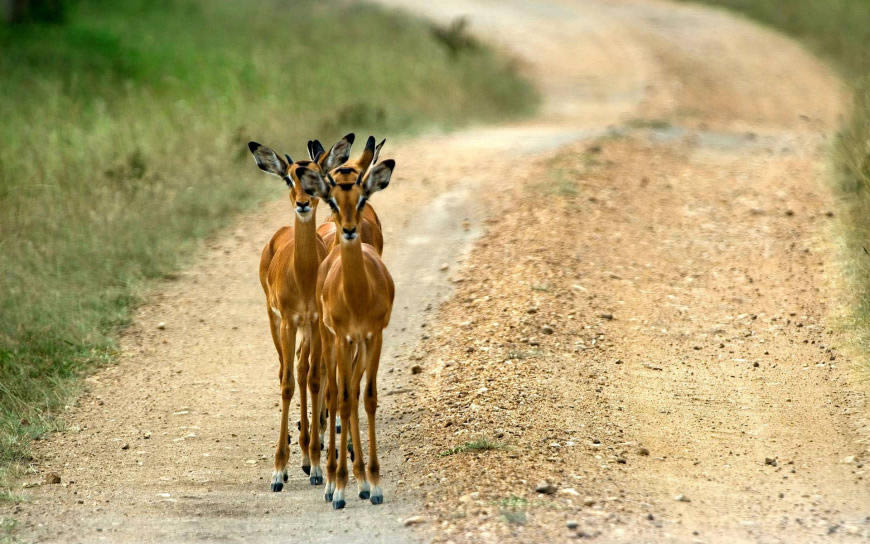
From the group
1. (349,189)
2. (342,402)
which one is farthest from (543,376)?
(349,189)

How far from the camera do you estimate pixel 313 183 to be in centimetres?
691

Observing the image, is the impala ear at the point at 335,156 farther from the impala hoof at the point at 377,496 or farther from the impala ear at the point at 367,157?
the impala hoof at the point at 377,496

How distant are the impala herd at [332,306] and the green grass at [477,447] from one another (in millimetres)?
678

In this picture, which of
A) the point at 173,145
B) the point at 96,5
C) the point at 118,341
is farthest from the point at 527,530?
the point at 96,5

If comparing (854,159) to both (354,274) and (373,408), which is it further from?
(354,274)

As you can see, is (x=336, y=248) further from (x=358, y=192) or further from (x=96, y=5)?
(x=96, y=5)

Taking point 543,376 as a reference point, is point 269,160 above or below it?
above

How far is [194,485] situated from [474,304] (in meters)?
4.09

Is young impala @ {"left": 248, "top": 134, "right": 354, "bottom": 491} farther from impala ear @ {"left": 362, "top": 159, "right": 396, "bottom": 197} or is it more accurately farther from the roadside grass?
the roadside grass

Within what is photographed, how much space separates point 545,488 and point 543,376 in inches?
87.6

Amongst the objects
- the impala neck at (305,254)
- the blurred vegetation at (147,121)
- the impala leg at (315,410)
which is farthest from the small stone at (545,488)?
the blurred vegetation at (147,121)

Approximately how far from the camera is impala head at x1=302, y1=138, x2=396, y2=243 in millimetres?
6816

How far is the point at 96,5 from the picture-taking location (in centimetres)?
3247

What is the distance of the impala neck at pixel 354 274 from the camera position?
22.7 ft
